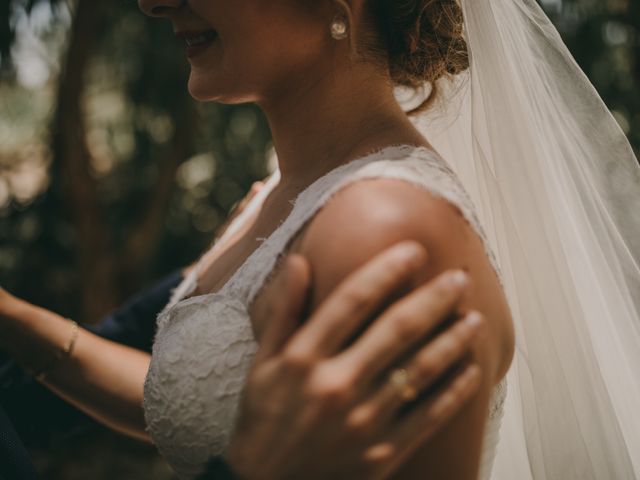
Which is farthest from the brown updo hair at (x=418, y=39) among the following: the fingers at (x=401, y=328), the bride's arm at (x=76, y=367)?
the bride's arm at (x=76, y=367)

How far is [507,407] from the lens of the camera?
1467 mm

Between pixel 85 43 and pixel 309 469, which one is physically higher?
pixel 309 469

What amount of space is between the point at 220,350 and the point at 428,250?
435mm

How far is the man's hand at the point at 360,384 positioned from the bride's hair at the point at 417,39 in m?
0.69

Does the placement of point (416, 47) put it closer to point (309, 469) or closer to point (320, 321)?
point (320, 321)

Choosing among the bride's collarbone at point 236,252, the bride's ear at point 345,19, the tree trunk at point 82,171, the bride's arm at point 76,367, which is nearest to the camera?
the bride's ear at point 345,19

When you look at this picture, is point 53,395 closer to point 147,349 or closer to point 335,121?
point 147,349

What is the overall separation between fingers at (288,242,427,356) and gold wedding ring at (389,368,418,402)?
73 millimetres

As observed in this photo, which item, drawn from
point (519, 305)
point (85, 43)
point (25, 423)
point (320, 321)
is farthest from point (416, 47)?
point (85, 43)

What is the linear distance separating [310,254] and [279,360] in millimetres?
204

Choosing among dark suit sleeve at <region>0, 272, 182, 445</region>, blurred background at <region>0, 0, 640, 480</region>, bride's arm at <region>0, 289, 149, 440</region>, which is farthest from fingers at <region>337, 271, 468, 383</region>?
blurred background at <region>0, 0, 640, 480</region>

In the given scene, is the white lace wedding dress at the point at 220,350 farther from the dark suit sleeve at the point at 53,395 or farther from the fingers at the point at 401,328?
the dark suit sleeve at the point at 53,395

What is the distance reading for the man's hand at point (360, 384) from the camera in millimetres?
715

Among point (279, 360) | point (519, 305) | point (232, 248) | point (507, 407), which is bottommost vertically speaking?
point (507, 407)
